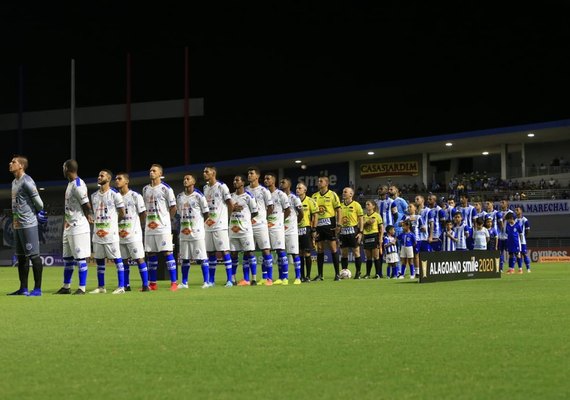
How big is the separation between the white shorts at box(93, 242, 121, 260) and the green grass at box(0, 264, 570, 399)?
2.91 meters

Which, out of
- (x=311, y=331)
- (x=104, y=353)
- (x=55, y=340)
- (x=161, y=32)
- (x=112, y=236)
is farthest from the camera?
(x=161, y=32)

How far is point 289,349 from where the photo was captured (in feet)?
25.4

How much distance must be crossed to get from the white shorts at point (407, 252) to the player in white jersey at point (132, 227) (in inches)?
363

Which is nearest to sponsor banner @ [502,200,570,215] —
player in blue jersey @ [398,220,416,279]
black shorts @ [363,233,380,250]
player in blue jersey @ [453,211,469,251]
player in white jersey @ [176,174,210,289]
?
player in blue jersey @ [453,211,469,251]

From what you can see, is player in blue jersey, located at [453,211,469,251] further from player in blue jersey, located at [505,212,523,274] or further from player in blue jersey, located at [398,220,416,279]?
player in blue jersey, located at [398,220,416,279]

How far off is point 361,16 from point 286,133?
8818 mm

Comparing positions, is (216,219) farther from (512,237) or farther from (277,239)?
(512,237)

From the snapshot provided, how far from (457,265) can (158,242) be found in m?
6.77

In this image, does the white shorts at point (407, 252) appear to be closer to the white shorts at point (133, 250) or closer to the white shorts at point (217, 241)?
the white shorts at point (217, 241)

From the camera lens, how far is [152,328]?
958cm

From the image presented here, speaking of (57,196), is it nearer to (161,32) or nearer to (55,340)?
(161,32)

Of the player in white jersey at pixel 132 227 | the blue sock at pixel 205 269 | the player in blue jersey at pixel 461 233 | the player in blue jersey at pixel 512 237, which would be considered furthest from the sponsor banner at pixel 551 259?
the player in white jersey at pixel 132 227

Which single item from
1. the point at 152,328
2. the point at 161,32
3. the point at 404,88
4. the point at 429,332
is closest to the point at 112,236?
the point at 152,328

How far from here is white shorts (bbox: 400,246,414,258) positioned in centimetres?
2460
